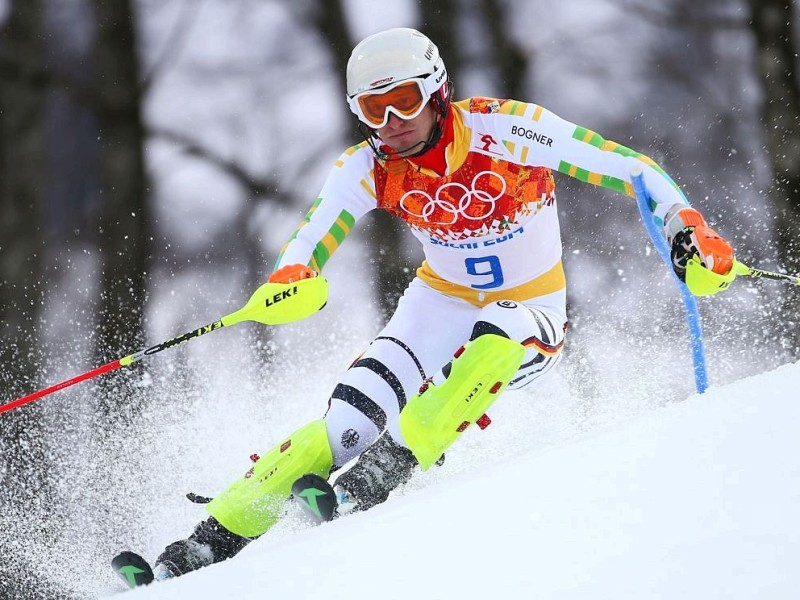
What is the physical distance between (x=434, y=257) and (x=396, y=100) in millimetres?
738

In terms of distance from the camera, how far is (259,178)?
368 inches

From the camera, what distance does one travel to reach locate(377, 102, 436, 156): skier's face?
327cm

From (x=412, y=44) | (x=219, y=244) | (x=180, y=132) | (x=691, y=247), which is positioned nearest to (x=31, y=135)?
(x=180, y=132)

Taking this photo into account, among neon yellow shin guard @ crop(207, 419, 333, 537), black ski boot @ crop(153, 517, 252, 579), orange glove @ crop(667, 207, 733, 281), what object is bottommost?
black ski boot @ crop(153, 517, 252, 579)

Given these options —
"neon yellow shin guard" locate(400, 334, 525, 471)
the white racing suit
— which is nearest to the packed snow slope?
"neon yellow shin guard" locate(400, 334, 525, 471)

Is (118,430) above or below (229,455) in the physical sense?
below

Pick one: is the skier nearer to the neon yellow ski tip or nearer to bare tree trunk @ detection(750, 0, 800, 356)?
the neon yellow ski tip

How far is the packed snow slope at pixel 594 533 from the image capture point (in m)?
1.56

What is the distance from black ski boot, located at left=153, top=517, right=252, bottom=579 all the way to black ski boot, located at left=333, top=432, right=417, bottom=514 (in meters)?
0.37

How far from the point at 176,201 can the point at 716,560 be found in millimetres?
8389

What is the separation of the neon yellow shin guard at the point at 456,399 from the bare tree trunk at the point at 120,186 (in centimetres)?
546

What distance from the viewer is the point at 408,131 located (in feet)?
10.7

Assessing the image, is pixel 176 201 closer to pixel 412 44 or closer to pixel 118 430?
pixel 118 430

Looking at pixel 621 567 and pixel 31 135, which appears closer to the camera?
pixel 621 567
